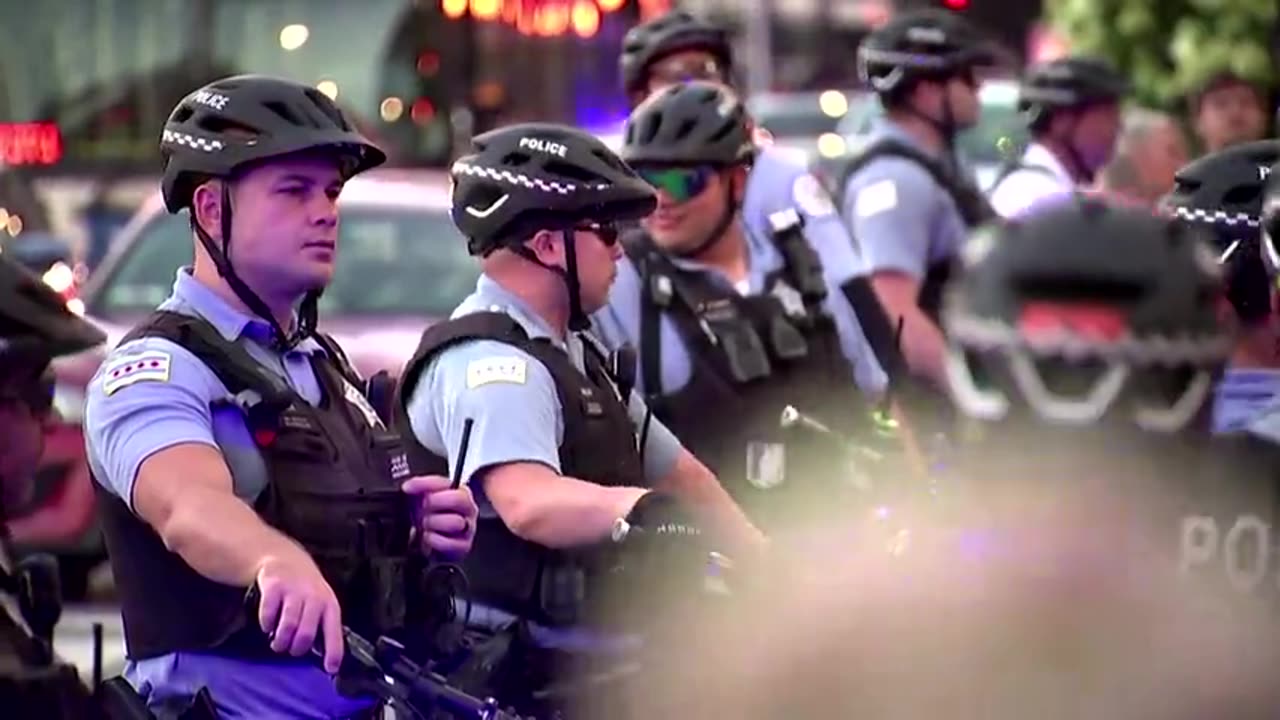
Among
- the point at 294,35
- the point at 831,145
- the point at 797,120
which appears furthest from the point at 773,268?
the point at 797,120

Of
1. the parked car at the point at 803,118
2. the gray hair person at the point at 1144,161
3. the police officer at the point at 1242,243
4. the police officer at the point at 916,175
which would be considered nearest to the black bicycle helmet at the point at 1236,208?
the police officer at the point at 1242,243

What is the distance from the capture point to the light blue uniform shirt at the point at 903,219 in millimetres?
7281

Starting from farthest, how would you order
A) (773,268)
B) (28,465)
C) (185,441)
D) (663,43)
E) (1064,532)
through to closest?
(663,43) → (773,268) → (28,465) → (185,441) → (1064,532)

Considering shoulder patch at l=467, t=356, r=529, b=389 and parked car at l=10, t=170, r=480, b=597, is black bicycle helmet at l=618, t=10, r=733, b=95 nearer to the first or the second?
shoulder patch at l=467, t=356, r=529, b=389

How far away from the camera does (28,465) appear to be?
4875 mm

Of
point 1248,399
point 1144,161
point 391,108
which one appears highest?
point 1248,399

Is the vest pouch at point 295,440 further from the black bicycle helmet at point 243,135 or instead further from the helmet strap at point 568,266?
the helmet strap at point 568,266

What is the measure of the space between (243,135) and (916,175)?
3486 millimetres

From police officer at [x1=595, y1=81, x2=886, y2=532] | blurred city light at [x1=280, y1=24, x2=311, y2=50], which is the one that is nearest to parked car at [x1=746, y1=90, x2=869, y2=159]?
blurred city light at [x1=280, y1=24, x2=311, y2=50]

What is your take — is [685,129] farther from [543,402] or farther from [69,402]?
[69,402]

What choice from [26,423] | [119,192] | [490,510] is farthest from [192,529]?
[119,192]

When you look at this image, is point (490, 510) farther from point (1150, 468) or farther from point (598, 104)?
point (598, 104)

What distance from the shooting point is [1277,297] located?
3.47 meters

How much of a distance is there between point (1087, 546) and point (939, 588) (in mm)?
124
